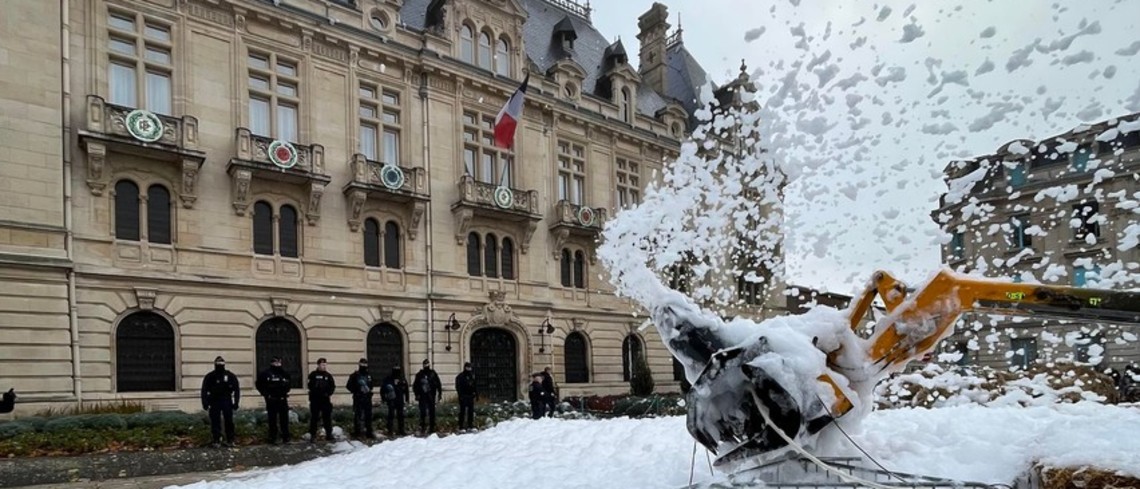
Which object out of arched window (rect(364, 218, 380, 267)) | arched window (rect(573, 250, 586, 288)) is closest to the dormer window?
arched window (rect(573, 250, 586, 288))

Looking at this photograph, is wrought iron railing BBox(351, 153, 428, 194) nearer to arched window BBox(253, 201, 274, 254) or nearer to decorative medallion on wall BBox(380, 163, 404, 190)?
decorative medallion on wall BBox(380, 163, 404, 190)

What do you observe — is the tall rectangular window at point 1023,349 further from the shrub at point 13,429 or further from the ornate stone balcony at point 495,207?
the shrub at point 13,429

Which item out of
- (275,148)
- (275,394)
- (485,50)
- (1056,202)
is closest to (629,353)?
(485,50)

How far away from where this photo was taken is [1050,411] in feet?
30.6

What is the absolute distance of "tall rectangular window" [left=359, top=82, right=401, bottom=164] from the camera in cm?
2906

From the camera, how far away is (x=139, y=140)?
22531mm

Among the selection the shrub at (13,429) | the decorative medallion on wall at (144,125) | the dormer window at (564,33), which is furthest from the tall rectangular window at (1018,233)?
the decorative medallion on wall at (144,125)

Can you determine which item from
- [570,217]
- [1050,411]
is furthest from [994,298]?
[570,217]

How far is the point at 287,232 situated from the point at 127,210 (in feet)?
16.4

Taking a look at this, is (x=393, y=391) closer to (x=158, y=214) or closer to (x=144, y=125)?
(x=158, y=214)

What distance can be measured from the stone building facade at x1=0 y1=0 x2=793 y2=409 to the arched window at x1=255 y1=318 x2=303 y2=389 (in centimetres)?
8

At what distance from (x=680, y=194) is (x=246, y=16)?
18.3 m

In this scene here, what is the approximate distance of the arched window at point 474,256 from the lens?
31.7m

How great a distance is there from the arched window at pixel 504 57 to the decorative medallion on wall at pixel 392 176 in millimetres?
7831
